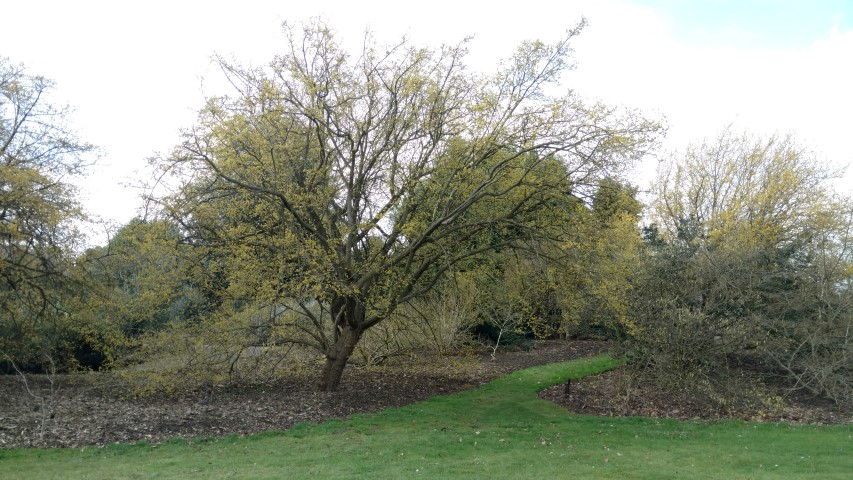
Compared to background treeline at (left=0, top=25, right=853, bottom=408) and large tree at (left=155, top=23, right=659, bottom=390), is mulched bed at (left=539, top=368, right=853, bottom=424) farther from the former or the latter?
large tree at (left=155, top=23, right=659, bottom=390)

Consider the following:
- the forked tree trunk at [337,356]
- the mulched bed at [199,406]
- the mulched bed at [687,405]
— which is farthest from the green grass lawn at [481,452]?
the forked tree trunk at [337,356]

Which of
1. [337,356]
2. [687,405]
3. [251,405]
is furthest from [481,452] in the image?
[687,405]

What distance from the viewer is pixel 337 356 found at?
545 inches

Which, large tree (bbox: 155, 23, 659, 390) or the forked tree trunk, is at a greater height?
large tree (bbox: 155, 23, 659, 390)

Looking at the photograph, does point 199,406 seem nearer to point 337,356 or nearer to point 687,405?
point 337,356

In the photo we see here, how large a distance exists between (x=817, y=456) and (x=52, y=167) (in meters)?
14.9

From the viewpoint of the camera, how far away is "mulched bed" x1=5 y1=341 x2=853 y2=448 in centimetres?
1036

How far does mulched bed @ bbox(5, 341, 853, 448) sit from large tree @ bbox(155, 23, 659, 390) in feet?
5.92

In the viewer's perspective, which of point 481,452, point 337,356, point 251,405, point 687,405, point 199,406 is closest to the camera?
point 481,452

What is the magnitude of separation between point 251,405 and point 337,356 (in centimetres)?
212

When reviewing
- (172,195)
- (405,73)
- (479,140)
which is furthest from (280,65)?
(479,140)

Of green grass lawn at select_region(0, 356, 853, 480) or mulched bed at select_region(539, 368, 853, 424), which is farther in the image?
mulched bed at select_region(539, 368, 853, 424)

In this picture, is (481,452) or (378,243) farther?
(378,243)

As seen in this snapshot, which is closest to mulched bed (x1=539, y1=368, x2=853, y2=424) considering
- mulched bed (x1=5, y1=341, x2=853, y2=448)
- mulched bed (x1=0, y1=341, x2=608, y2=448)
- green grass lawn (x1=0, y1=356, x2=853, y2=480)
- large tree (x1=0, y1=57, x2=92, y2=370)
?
mulched bed (x1=5, y1=341, x2=853, y2=448)
